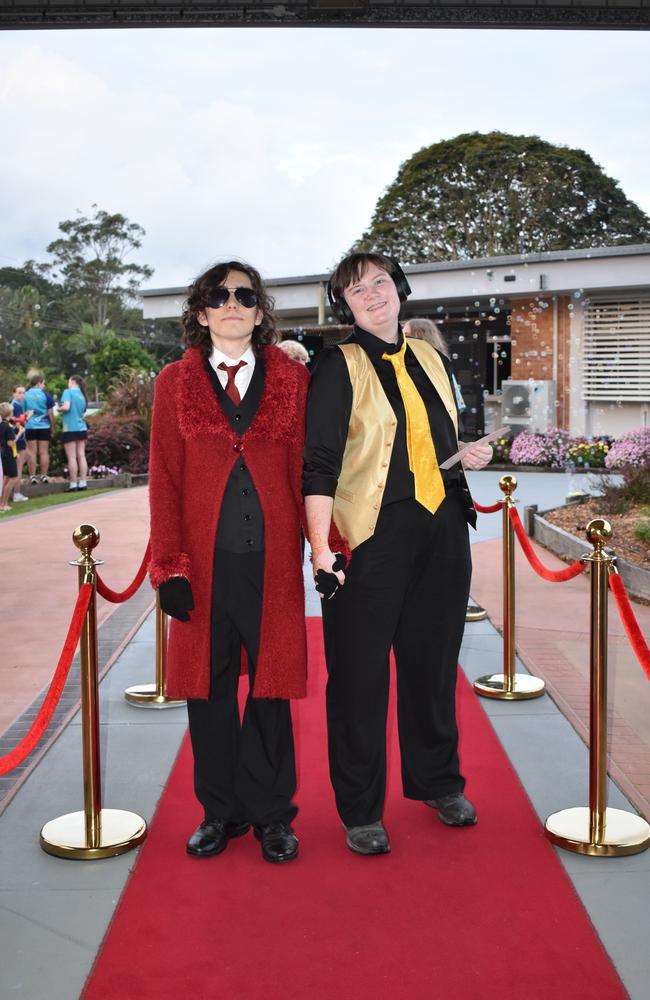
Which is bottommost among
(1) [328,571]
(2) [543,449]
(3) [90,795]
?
(3) [90,795]

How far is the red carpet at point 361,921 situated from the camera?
2566 millimetres

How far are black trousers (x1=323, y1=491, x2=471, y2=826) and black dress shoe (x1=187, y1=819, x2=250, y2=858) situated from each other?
15.3 inches

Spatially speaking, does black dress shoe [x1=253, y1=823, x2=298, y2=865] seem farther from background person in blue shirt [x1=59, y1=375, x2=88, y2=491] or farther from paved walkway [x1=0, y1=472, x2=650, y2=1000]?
background person in blue shirt [x1=59, y1=375, x2=88, y2=491]

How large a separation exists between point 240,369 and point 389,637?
0.98 meters

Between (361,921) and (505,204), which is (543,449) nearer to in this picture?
(361,921)

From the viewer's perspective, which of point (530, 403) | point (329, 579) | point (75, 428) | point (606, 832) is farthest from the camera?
point (530, 403)

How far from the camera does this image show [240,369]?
3311mm

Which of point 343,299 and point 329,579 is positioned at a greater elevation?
point 343,299

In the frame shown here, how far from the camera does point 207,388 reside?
3.23 meters

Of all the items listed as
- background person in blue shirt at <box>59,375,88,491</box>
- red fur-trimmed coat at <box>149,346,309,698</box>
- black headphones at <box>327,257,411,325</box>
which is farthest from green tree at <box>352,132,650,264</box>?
red fur-trimmed coat at <box>149,346,309,698</box>

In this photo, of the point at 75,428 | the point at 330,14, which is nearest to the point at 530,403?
the point at 75,428

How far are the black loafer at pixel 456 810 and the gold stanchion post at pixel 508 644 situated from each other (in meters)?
1.60

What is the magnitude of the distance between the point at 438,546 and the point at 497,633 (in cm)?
355

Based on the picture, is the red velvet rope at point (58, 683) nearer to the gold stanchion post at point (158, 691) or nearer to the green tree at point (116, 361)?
the gold stanchion post at point (158, 691)
